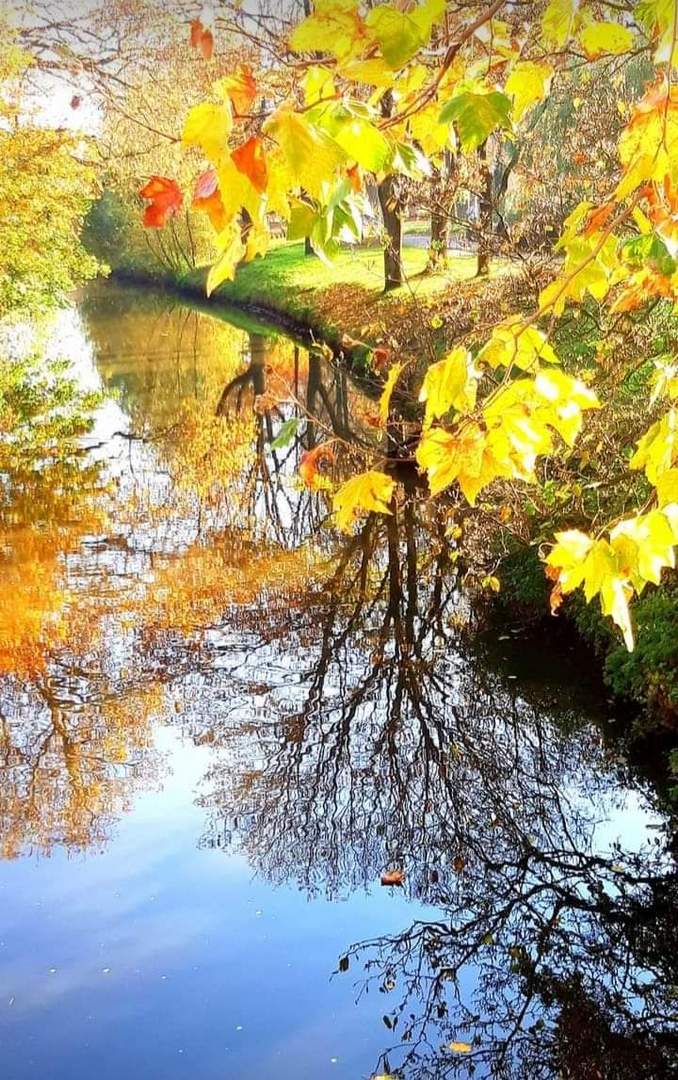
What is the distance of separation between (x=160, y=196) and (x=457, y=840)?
488 cm

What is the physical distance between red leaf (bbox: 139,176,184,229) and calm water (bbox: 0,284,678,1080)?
3.17m

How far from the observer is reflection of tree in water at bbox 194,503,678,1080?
4.62m

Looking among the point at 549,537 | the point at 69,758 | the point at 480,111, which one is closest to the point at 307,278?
the point at 549,537

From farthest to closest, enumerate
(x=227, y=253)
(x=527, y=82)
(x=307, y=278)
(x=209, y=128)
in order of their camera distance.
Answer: (x=307, y=278) < (x=527, y=82) < (x=227, y=253) < (x=209, y=128)

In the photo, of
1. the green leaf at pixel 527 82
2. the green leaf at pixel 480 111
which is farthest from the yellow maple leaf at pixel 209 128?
the green leaf at pixel 527 82

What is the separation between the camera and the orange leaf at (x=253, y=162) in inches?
51.4

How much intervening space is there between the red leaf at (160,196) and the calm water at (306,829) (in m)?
3.17

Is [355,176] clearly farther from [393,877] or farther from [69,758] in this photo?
[69,758]

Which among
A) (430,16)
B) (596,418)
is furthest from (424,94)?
(596,418)

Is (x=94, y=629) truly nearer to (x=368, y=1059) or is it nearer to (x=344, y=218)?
(x=368, y=1059)

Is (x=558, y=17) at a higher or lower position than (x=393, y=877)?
lower

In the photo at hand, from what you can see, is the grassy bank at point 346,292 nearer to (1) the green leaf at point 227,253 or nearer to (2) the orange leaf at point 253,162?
(1) the green leaf at point 227,253

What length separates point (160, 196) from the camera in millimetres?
1575

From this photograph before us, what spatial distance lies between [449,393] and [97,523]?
9.65 metres
